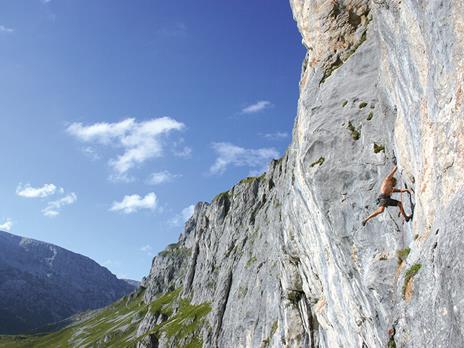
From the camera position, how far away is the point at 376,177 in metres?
26.7

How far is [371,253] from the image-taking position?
83.7ft

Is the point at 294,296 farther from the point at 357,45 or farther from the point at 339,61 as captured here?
the point at 357,45

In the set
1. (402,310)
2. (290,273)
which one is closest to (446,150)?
(402,310)

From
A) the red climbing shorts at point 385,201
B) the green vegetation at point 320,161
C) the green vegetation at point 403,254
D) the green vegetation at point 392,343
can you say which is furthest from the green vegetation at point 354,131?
the green vegetation at point 392,343

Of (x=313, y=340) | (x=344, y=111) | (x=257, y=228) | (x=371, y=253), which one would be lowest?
(x=313, y=340)

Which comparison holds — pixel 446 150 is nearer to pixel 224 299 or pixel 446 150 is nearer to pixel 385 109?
pixel 385 109

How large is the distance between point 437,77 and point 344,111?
47.4ft

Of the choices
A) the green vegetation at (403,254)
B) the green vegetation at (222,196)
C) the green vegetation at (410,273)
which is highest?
the green vegetation at (222,196)

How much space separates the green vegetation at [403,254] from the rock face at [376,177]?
0.14 m

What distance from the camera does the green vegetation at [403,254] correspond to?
2199 centimetres

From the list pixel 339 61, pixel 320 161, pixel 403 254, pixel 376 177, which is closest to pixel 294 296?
pixel 320 161

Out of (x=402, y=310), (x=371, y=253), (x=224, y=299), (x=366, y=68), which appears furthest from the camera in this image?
(x=224, y=299)

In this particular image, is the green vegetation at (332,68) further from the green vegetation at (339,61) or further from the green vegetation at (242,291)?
the green vegetation at (242,291)

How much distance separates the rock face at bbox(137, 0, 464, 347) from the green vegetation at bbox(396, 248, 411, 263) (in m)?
0.14
